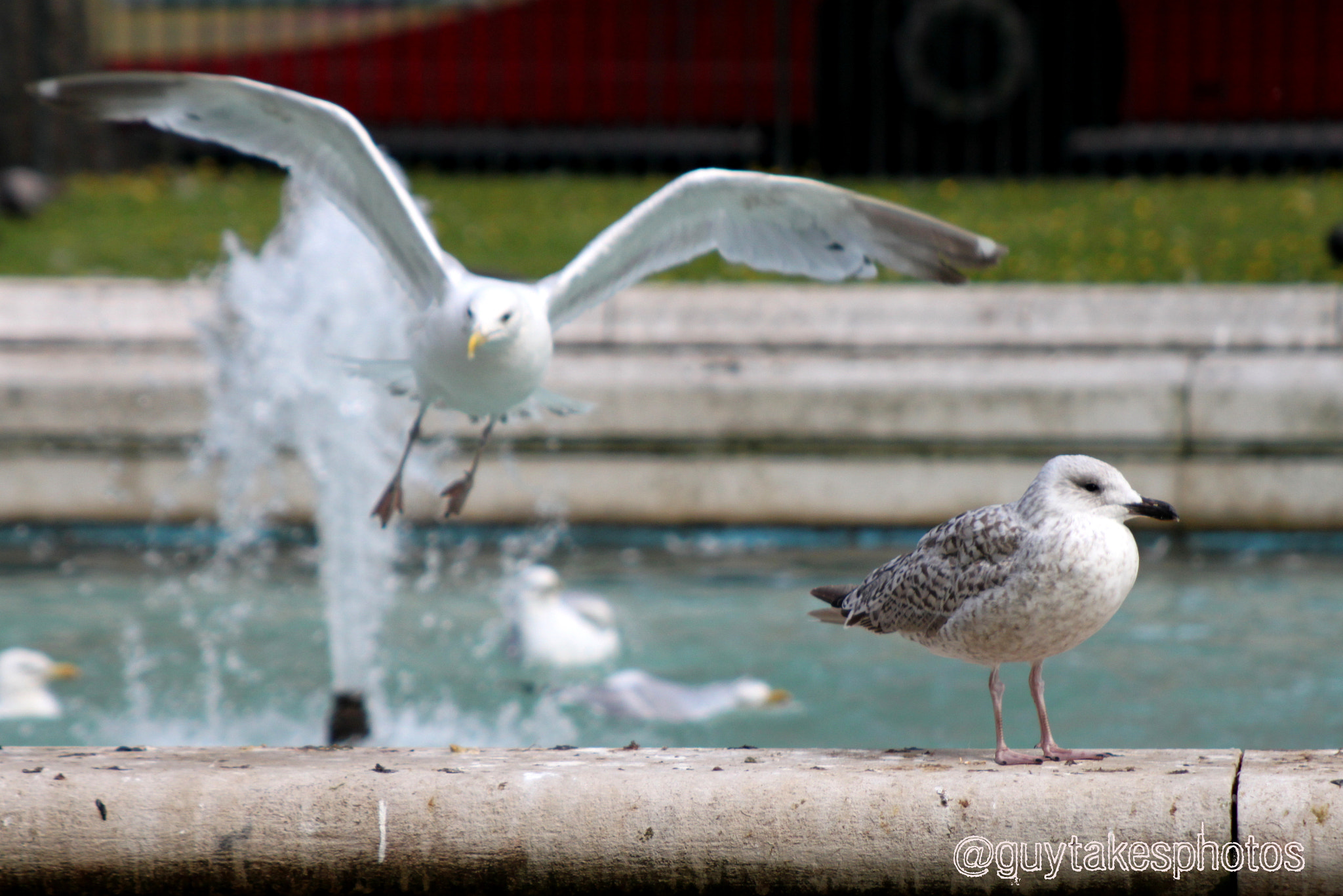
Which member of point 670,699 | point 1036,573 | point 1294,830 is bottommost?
point 670,699

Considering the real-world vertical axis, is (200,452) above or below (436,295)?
below

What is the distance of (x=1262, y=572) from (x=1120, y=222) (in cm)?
413

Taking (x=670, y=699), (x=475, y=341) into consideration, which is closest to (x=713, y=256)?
(x=670, y=699)

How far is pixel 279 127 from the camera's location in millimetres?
4473

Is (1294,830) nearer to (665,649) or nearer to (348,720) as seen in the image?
(348,720)

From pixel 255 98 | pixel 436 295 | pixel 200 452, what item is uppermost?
pixel 255 98

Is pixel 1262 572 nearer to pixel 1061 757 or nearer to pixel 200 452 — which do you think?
pixel 1061 757

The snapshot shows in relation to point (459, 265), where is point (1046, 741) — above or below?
below

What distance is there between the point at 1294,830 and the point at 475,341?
234cm

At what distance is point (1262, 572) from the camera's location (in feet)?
21.5

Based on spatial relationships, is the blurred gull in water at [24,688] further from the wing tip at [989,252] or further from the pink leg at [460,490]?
the wing tip at [989,252]

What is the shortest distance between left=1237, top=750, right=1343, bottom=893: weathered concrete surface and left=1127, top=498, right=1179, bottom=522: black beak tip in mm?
517

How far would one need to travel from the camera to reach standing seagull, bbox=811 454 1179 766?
2.87m

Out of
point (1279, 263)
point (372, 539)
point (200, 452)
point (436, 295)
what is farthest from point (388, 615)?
point (1279, 263)
